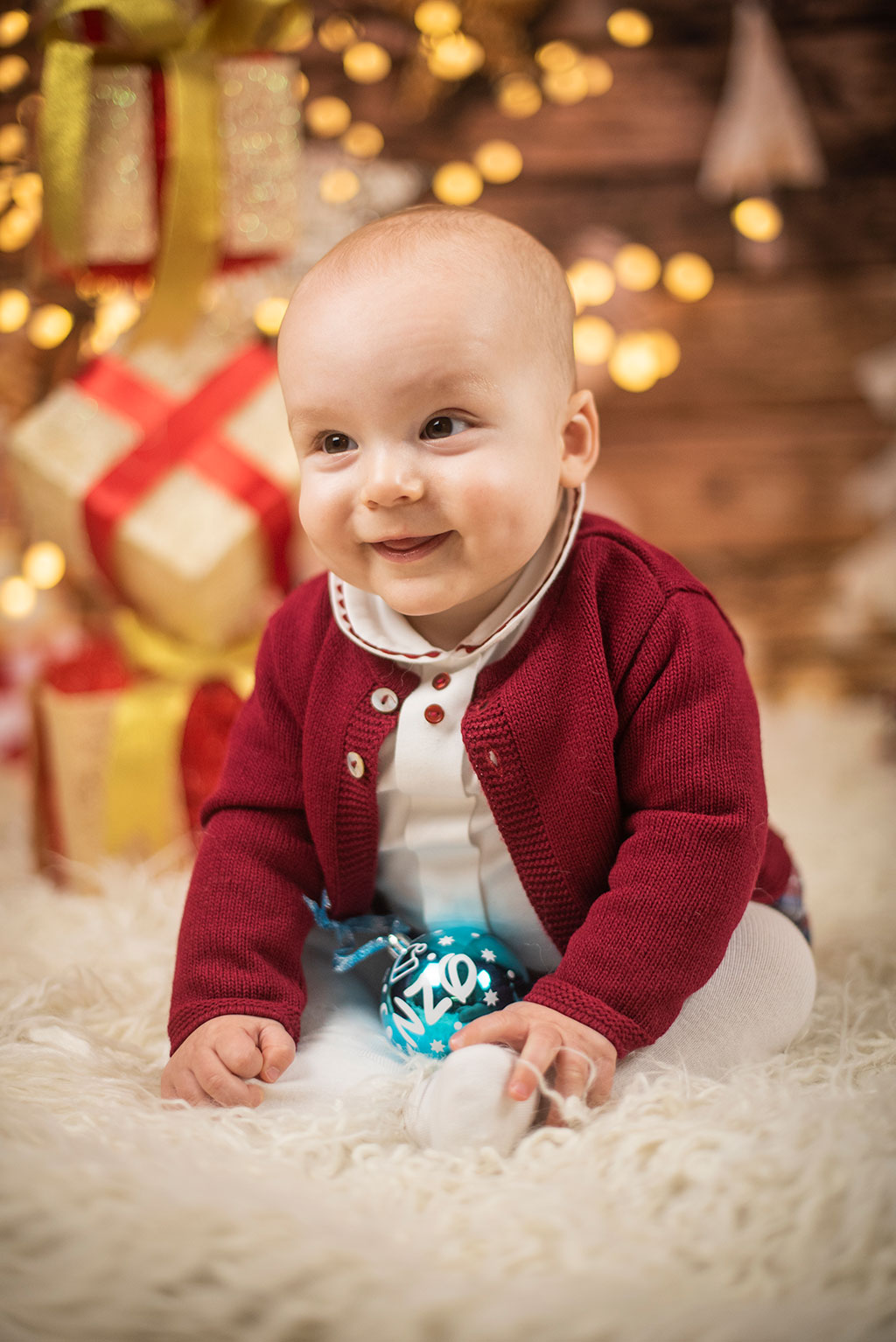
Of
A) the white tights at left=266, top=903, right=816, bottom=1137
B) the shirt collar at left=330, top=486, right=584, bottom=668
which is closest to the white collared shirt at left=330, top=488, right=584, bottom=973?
the shirt collar at left=330, top=486, right=584, bottom=668

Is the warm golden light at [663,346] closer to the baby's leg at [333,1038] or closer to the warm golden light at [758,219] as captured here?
the warm golden light at [758,219]

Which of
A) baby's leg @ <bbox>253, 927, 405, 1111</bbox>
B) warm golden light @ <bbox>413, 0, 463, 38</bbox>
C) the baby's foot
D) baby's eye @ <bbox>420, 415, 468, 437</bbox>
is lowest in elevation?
baby's leg @ <bbox>253, 927, 405, 1111</bbox>

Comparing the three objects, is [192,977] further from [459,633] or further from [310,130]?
[310,130]

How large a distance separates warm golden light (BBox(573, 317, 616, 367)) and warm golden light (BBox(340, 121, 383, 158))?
16.3 inches

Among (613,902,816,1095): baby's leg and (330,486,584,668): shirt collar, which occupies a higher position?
(330,486,584,668): shirt collar

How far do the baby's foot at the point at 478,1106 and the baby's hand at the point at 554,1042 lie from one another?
0.01 meters

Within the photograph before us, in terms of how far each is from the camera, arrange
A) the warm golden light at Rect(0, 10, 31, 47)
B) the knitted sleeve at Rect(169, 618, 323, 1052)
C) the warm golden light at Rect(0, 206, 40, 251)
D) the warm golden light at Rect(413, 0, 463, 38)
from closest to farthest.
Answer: the knitted sleeve at Rect(169, 618, 323, 1052) → the warm golden light at Rect(0, 10, 31, 47) → the warm golden light at Rect(0, 206, 40, 251) → the warm golden light at Rect(413, 0, 463, 38)

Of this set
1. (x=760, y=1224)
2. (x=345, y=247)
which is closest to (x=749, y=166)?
(x=345, y=247)

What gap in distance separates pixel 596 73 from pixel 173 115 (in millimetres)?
790

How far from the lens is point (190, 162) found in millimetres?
1235

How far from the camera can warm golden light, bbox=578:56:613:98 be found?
1.71 m

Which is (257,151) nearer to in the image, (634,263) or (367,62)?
(367,62)

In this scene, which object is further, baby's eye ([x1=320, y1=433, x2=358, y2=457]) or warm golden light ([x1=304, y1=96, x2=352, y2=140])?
warm golden light ([x1=304, y1=96, x2=352, y2=140])

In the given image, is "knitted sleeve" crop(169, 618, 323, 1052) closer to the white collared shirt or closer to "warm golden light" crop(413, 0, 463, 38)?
the white collared shirt
